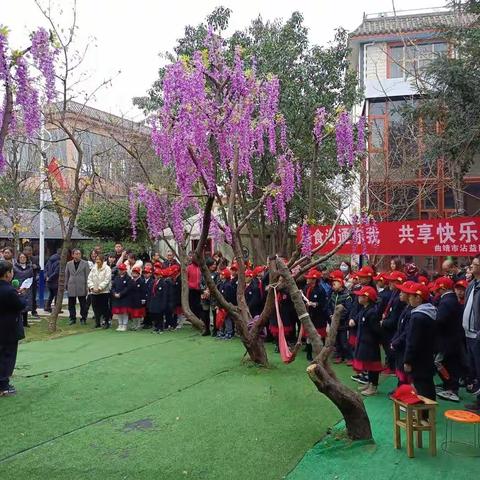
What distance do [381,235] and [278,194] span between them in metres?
2.29

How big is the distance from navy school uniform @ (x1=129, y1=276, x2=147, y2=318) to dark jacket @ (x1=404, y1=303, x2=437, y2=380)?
6.59m

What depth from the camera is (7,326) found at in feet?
18.2

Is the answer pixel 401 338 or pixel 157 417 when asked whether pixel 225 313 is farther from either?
pixel 401 338

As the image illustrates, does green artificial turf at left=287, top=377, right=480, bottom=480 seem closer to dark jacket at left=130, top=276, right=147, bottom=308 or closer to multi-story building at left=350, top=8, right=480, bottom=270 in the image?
Result: dark jacket at left=130, top=276, right=147, bottom=308

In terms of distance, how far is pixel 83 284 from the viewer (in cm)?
1091

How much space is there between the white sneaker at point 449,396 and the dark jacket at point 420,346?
1.13 m

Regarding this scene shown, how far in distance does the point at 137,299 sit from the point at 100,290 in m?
0.83

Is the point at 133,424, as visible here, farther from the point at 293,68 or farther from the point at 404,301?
the point at 293,68

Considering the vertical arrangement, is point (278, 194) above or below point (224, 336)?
above

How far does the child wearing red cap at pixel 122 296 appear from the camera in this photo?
10.1m

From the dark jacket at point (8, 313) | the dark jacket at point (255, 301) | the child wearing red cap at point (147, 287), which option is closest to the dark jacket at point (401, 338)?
the dark jacket at point (255, 301)

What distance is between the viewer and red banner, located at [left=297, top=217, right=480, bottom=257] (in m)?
7.27

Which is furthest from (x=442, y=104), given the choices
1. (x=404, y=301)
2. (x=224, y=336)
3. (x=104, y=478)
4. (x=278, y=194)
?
(x=104, y=478)

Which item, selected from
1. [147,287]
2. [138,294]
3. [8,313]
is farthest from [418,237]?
[8,313]
